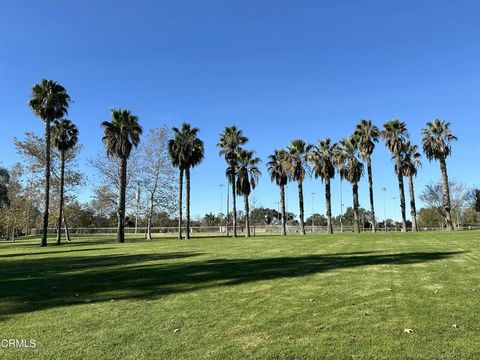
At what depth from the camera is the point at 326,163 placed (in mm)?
54688

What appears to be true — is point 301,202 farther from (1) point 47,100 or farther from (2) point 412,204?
(1) point 47,100

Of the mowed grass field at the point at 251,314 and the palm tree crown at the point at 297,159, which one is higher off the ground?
the palm tree crown at the point at 297,159

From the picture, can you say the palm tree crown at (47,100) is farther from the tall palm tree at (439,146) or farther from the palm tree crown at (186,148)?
the tall palm tree at (439,146)

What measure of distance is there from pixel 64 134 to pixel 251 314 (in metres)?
43.3

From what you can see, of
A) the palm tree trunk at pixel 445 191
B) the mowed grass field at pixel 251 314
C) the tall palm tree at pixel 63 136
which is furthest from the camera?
the palm tree trunk at pixel 445 191

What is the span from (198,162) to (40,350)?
4198 centimetres

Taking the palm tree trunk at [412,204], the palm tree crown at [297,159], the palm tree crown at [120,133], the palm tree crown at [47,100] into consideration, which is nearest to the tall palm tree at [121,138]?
the palm tree crown at [120,133]

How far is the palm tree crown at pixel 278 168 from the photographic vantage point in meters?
56.2

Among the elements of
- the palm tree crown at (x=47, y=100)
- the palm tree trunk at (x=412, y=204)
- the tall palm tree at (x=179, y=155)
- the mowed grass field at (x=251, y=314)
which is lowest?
the mowed grass field at (x=251, y=314)

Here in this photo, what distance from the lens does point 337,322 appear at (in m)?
6.65

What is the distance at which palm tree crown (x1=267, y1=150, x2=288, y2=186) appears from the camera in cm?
5625

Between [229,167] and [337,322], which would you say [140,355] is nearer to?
[337,322]

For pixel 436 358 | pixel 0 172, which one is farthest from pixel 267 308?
pixel 0 172

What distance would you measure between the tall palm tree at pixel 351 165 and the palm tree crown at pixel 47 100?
34.0 metres
